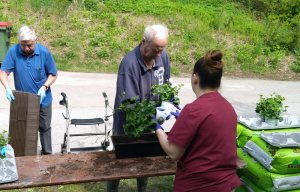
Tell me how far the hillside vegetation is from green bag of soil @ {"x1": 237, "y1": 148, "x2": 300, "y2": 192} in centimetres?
833

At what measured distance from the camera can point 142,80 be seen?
292 centimetres

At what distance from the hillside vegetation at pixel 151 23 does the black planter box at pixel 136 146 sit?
27.3 feet

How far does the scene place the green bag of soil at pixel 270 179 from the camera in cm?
286

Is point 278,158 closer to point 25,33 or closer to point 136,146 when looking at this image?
point 136,146

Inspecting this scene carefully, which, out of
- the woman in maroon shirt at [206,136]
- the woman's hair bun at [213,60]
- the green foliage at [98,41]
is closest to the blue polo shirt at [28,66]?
the woman in maroon shirt at [206,136]

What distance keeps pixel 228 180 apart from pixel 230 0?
18.3 m

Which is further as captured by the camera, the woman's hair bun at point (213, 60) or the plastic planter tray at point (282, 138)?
the plastic planter tray at point (282, 138)

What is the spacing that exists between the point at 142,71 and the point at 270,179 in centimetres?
166

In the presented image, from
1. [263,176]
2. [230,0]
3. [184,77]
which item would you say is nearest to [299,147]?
[263,176]

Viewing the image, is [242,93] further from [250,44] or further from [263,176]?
[263,176]

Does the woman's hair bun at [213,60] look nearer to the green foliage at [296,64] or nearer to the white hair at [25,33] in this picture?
the white hair at [25,33]

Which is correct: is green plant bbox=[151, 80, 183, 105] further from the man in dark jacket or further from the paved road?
the paved road

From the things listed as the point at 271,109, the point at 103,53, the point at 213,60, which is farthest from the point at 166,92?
the point at 103,53

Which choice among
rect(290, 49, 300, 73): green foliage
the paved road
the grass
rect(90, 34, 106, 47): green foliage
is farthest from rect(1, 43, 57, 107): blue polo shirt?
rect(290, 49, 300, 73): green foliage
